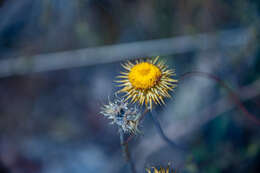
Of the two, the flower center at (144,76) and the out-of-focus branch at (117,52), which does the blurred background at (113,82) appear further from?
the flower center at (144,76)

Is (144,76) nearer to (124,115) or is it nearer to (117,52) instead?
(124,115)

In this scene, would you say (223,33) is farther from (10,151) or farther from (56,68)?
(10,151)

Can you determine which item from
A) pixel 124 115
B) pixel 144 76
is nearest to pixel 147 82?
pixel 144 76

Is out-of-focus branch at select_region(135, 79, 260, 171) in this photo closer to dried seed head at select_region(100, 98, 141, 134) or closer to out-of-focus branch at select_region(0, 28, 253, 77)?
out-of-focus branch at select_region(0, 28, 253, 77)

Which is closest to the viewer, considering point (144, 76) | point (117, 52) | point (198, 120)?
point (144, 76)

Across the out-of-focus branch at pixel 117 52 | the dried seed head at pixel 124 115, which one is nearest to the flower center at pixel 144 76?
the dried seed head at pixel 124 115

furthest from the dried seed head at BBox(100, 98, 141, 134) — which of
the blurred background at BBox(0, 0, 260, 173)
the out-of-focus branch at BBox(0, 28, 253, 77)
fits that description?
the out-of-focus branch at BBox(0, 28, 253, 77)

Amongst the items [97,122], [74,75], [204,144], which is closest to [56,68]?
[74,75]
